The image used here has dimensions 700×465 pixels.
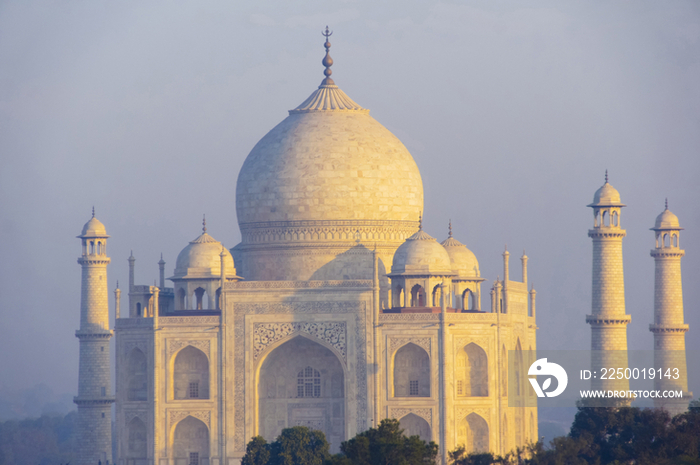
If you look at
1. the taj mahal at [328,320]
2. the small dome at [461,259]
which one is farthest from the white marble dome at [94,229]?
the small dome at [461,259]

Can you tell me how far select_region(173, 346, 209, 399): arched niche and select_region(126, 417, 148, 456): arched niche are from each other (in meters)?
1.16

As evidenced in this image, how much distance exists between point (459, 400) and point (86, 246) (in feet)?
45.4

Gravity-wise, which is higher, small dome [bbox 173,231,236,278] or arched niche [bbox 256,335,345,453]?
small dome [bbox 173,231,236,278]

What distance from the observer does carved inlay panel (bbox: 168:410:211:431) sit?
36.0 metres

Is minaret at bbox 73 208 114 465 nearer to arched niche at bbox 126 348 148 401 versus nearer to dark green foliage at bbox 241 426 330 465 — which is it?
arched niche at bbox 126 348 148 401

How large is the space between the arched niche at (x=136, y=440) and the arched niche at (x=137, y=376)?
65 cm

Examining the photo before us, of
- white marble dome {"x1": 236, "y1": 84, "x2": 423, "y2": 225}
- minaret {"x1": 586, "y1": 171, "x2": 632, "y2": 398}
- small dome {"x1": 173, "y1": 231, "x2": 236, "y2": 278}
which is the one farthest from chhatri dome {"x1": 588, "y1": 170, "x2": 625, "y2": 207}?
small dome {"x1": 173, "y1": 231, "x2": 236, "y2": 278}

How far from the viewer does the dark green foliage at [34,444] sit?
60.0 meters

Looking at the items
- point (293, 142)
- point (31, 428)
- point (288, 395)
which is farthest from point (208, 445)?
point (31, 428)

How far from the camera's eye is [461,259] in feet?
127

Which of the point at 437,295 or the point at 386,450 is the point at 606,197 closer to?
the point at 437,295

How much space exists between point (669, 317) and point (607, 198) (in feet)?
15.3

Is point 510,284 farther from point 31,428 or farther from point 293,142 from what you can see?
point 31,428

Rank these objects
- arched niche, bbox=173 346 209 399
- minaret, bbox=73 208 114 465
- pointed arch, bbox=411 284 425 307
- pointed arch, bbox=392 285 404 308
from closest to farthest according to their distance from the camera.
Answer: arched niche, bbox=173 346 209 399, pointed arch, bbox=411 284 425 307, pointed arch, bbox=392 285 404 308, minaret, bbox=73 208 114 465
